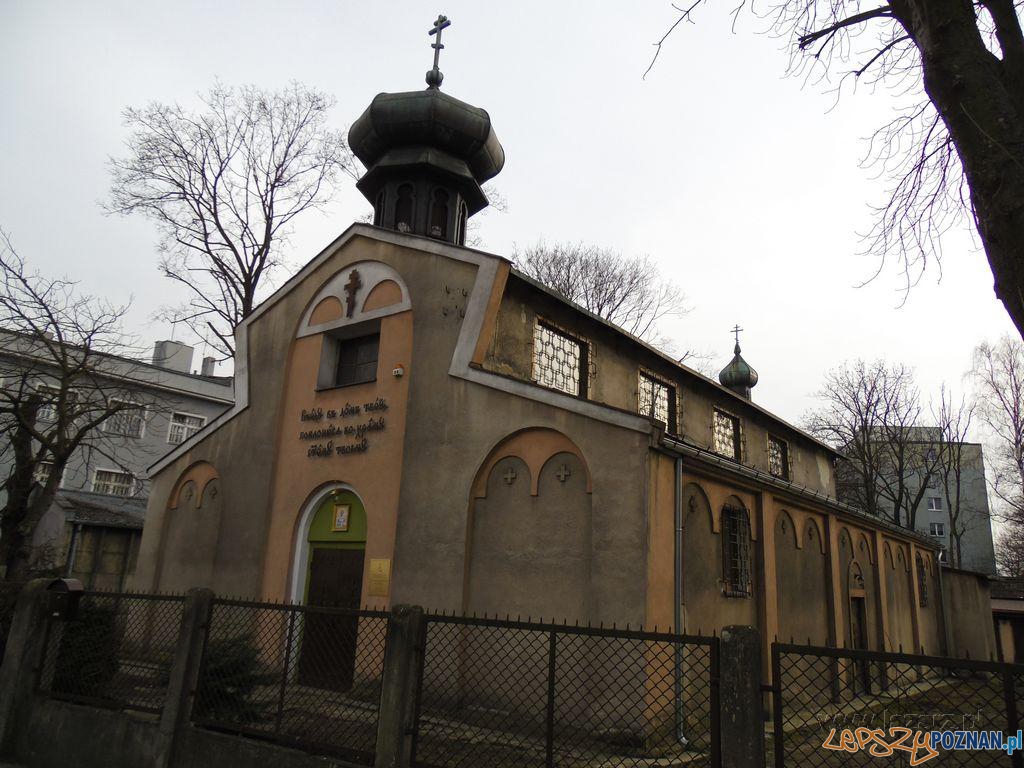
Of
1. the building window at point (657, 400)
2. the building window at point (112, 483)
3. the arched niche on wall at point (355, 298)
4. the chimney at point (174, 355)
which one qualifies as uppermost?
the chimney at point (174, 355)

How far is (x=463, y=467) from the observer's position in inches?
436

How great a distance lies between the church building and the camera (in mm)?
9812

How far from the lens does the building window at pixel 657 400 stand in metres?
15.7

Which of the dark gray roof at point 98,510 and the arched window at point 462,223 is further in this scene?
the dark gray roof at point 98,510

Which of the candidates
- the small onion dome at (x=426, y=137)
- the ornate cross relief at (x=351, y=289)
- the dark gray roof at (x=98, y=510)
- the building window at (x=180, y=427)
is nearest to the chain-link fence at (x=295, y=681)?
the ornate cross relief at (x=351, y=289)

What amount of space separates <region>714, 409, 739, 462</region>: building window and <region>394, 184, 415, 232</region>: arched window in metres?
9.29

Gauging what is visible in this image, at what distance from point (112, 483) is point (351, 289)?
70.5ft

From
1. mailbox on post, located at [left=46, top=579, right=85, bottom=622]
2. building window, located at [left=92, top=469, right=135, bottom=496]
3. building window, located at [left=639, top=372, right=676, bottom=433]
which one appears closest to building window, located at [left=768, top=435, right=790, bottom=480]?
building window, located at [left=639, top=372, right=676, bottom=433]

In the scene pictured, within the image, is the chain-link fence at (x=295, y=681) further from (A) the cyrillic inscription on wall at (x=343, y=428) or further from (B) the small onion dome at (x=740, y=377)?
(B) the small onion dome at (x=740, y=377)

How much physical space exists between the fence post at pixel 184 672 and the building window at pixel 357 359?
6232 millimetres

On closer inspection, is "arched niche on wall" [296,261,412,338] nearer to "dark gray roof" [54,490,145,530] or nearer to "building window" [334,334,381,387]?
"building window" [334,334,381,387]

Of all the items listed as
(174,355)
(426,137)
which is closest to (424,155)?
(426,137)

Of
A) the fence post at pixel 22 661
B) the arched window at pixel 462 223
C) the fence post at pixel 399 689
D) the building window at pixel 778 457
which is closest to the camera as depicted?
the fence post at pixel 399 689

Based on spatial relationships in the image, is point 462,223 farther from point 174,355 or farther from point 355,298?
point 174,355
